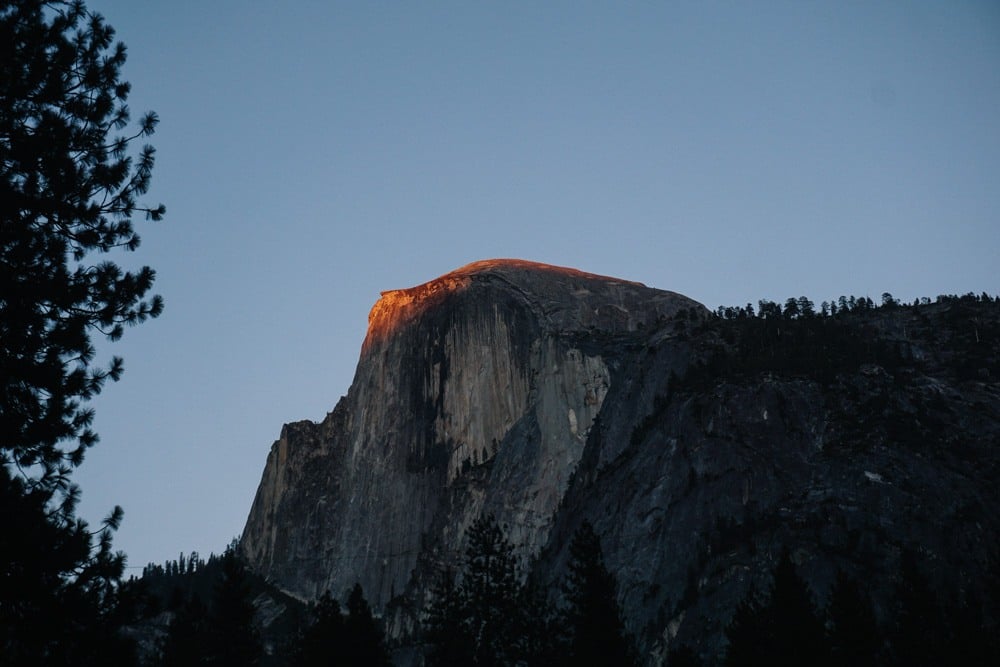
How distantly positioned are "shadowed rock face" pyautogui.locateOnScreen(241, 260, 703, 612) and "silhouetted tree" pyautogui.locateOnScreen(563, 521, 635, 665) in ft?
341

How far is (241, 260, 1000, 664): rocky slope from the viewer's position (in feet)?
350

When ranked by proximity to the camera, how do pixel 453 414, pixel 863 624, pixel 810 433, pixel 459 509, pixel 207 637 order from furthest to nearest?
pixel 453 414
pixel 459 509
pixel 810 433
pixel 863 624
pixel 207 637

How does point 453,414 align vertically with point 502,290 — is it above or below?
below

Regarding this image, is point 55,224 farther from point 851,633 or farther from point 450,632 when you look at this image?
point 851,633

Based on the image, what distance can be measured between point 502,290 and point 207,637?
461 ft

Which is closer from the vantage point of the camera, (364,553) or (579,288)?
(364,553)

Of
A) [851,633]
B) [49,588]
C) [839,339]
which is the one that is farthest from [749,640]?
[839,339]

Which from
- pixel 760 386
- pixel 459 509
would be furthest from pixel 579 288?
pixel 760 386

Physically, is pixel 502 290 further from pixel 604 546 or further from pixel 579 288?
pixel 604 546

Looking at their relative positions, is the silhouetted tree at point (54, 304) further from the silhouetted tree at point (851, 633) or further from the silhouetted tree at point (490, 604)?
the silhouetted tree at point (851, 633)

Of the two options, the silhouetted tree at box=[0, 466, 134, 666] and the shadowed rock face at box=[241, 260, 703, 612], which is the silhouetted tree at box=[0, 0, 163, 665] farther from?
the shadowed rock face at box=[241, 260, 703, 612]

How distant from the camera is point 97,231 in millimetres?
22641

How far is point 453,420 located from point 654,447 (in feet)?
187

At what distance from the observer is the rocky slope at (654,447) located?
107 m
